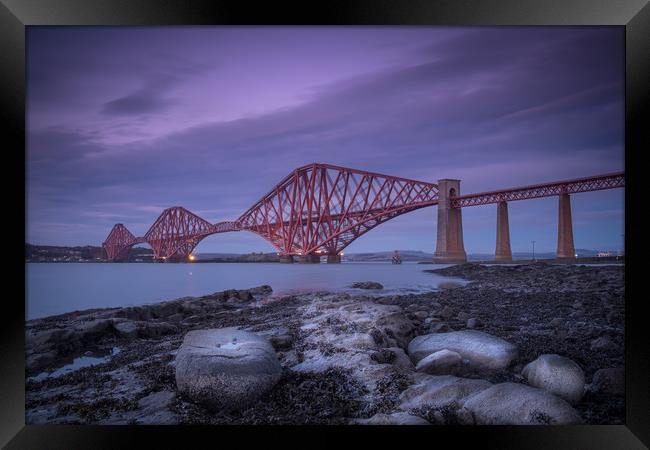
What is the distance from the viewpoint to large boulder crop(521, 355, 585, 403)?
13.8ft

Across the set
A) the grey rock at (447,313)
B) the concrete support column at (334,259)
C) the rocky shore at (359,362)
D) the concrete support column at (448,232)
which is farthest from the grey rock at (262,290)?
the grey rock at (447,313)

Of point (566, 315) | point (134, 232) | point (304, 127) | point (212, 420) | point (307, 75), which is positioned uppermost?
point (307, 75)

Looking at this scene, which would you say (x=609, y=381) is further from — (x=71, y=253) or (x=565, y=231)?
(x=71, y=253)

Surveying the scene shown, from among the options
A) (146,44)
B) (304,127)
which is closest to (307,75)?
(304,127)

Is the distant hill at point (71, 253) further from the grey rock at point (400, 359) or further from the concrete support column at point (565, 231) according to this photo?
the concrete support column at point (565, 231)

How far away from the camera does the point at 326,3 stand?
4582mm

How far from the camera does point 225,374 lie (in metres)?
3.93

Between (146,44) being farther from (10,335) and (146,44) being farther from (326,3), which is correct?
(10,335)

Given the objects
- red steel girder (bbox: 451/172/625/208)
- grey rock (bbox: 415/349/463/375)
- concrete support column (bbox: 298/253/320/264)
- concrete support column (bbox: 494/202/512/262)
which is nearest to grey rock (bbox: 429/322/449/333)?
grey rock (bbox: 415/349/463/375)

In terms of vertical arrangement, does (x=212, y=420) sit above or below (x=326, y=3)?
below

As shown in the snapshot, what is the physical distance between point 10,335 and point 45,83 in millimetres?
3148

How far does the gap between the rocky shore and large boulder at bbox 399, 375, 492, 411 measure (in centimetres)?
1

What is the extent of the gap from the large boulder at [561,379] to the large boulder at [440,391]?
615mm

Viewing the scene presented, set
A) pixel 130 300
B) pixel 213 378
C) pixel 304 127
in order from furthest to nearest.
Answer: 1. pixel 130 300
2. pixel 304 127
3. pixel 213 378
